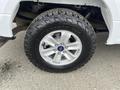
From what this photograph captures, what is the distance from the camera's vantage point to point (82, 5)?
360 centimetres

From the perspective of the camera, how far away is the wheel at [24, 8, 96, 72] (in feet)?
11.3

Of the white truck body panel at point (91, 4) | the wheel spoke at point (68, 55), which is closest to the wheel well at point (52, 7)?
the white truck body panel at point (91, 4)

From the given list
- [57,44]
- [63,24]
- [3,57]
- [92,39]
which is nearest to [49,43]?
[57,44]

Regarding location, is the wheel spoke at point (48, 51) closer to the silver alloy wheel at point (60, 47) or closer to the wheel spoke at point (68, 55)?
the silver alloy wheel at point (60, 47)

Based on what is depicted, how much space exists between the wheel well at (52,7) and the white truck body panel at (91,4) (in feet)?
0.94

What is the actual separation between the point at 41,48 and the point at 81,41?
55cm

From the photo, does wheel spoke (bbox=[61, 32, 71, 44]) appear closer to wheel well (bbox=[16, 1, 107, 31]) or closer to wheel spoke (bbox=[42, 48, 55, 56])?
wheel spoke (bbox=[42, 48, 55, 56])

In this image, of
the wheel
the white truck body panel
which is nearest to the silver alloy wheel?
the wheel

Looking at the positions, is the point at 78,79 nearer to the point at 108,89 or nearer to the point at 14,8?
the point at 108,89

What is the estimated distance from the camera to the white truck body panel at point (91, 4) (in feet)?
10.8

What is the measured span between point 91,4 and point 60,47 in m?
0.71

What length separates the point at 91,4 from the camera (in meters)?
3.51

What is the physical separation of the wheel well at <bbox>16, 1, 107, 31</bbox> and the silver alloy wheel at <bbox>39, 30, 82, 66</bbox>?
1.59ft

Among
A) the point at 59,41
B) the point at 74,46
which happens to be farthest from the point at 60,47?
the point at 74,46
